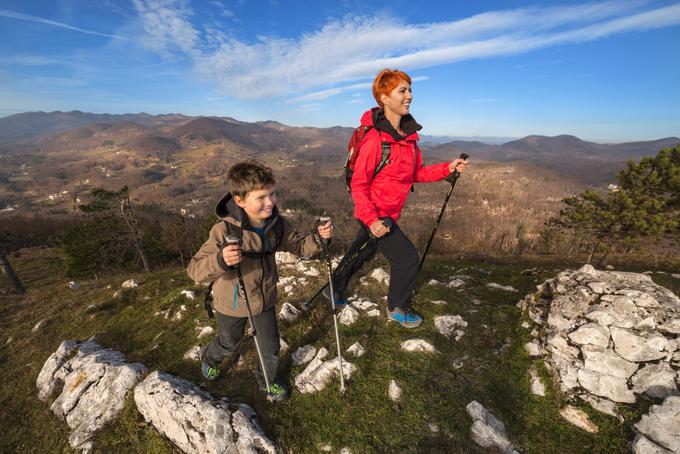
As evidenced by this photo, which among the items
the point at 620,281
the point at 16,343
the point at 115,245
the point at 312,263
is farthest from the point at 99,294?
the point at 115,245

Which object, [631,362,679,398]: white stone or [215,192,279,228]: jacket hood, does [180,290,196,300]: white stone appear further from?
[631,362,679,398]: white stone

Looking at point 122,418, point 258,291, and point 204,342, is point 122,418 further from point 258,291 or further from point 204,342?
point 258,291

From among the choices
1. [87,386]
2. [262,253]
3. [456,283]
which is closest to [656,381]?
[456,283]

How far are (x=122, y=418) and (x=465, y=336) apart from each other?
540 centimetres

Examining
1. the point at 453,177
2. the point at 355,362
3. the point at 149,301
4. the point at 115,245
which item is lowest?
the point at 115,245

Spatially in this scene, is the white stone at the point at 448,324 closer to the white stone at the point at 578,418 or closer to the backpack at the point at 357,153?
the white stone at the point at 578,418

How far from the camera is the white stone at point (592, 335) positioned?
12.5 feet

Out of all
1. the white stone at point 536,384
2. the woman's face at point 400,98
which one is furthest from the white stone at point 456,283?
the woman's face at point 400,98

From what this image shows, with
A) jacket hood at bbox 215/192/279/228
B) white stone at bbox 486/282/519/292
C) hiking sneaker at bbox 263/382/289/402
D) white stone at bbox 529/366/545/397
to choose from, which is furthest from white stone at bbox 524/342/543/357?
jacket hood at bbox 215/192/279/228

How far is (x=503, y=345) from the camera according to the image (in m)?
4.79

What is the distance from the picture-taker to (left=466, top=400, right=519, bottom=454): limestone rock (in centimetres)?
331

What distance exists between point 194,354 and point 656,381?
6.61 metres

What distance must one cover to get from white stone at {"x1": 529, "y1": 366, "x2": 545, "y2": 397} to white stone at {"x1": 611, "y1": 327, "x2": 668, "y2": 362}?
100 cm

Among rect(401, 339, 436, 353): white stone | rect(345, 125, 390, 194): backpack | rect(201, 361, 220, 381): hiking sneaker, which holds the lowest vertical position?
rect(201, 361, 220, 381): hiking sneaker
